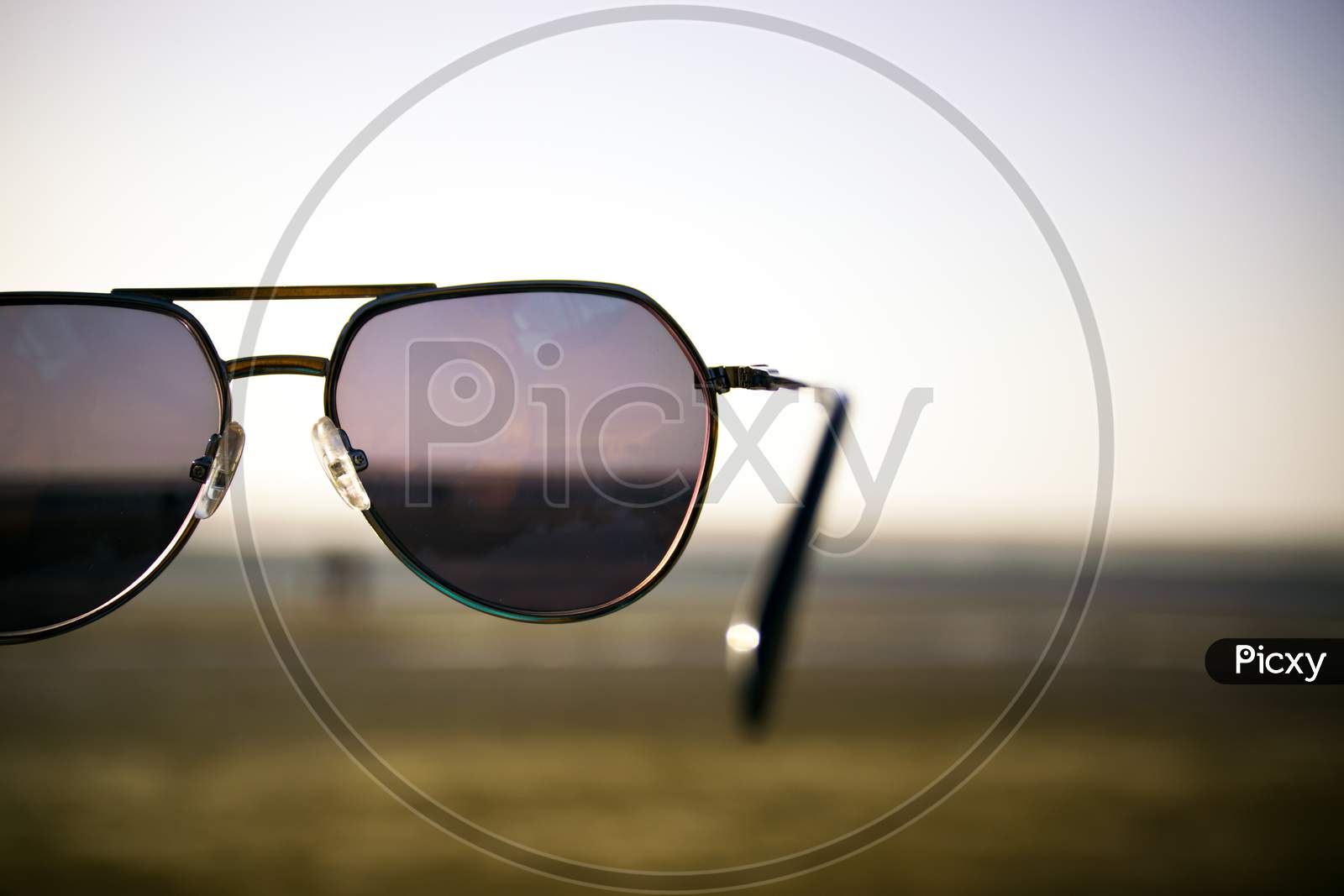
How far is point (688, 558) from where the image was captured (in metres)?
10.5

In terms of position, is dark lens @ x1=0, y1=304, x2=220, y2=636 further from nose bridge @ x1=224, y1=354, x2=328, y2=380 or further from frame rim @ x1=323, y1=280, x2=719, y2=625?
frame rim @ x1=323, y1=280, x2=719, y2=625

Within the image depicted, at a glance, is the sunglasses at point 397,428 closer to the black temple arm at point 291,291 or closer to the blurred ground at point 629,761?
the black temple arm at point 291,291

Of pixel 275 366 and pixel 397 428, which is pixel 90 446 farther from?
pixel 397 428

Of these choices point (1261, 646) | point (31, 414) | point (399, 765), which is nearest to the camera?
point (31, 414)

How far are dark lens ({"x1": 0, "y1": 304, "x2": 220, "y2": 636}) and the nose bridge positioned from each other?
0.07ft

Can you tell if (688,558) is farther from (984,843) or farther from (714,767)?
(984,843)

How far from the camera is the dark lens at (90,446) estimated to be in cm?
76

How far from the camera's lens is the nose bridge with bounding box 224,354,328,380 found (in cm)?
78

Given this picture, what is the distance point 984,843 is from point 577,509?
7.28 ft

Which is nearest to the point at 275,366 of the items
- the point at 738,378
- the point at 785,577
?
the point at 738,378

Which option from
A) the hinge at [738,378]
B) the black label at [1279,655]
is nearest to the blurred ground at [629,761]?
the black label at [1279,655]

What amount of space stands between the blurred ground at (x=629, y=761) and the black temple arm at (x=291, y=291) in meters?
1.89

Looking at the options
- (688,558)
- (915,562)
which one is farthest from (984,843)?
(915,562)

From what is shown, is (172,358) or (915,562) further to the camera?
(915,562)
